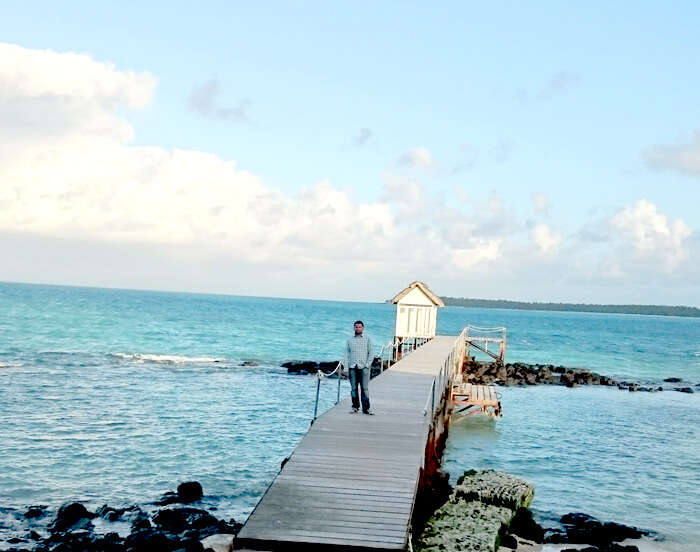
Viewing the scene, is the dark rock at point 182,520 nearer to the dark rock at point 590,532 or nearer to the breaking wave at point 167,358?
the dark rock at point 590,532

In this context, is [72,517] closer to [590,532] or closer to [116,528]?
[116,528]

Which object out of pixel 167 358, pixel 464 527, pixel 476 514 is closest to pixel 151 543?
pixel 464 527

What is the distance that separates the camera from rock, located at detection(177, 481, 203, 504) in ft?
58.6

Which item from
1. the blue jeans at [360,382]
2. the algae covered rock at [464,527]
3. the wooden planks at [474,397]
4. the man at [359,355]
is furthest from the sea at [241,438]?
the man at [359,355]

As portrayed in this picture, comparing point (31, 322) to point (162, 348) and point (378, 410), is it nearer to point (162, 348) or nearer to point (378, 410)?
point (162, 348)

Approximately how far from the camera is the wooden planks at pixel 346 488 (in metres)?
9.84

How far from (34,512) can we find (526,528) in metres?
10.8

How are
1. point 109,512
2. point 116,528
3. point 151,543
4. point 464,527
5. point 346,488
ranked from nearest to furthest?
point 346,488, point 151,543, point 464,527, point 116,528, point 109,512

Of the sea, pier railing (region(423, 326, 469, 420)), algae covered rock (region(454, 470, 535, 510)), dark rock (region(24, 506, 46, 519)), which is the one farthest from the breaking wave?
algae covered rock (region(454, 470, 535, 510))

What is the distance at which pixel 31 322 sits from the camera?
84.2 metres

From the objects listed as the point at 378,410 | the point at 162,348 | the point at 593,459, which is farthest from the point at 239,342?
the point at 378,410

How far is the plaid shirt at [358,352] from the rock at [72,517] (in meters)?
6.61

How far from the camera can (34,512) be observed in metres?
16.5

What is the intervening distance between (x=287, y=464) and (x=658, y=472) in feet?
48.1
